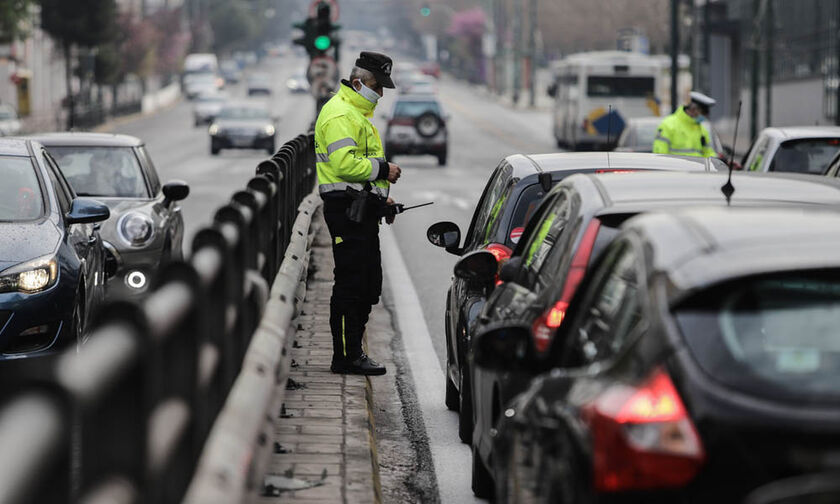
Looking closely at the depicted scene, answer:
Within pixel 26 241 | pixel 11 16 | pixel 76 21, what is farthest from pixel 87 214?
pixel 76 21

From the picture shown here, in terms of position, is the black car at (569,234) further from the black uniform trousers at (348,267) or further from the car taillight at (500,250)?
the black uniform trousers at (348,267)

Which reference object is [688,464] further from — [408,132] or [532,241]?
[408,132]

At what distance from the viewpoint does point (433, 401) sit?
926cm

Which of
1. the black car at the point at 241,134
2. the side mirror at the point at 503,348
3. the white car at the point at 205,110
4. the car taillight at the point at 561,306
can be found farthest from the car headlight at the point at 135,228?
the white car at the point at 205,110

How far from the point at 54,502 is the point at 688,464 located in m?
1.39

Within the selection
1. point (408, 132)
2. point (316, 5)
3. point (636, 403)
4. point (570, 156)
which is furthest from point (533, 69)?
point (636, 403)

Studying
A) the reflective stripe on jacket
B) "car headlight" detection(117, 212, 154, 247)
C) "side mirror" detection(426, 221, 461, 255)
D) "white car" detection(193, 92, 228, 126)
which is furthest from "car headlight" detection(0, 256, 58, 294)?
"white car" detection(193, 92, 228, 126)

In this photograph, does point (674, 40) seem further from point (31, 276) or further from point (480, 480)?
point (480, 480)

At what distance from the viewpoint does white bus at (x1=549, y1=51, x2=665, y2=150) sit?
4528 centimetres

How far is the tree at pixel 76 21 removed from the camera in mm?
69562

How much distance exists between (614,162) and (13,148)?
13.2ft

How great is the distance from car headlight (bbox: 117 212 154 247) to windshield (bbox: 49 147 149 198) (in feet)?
2.75

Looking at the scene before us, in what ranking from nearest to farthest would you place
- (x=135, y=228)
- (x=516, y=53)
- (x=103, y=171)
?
(x=135, y=228) → (x=103, y=171) → (x=516, y=53)

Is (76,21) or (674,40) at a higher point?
(76,21)
